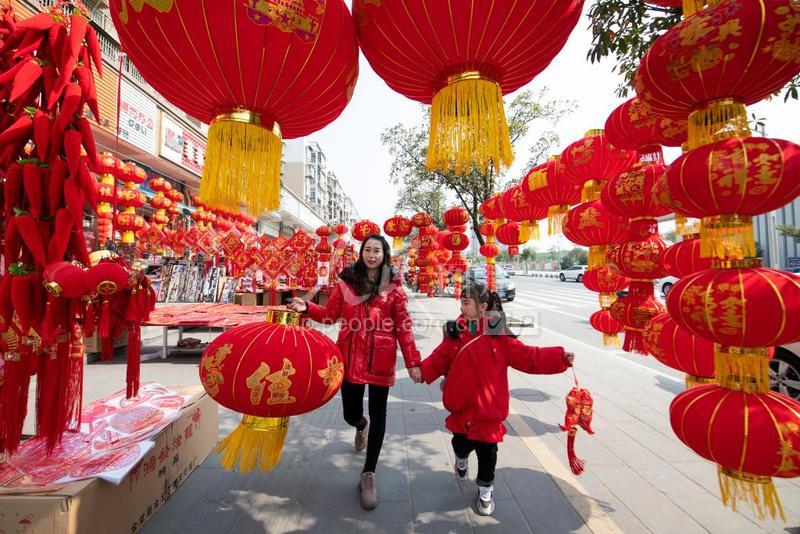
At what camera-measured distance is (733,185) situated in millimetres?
1281

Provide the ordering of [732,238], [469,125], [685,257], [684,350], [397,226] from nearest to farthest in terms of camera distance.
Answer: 1. [732,238]
2. [469,125]
3. [684,350]
4. [685,257]
5. [397,226]

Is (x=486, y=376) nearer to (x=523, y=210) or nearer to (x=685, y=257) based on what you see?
(x=685, y=257)

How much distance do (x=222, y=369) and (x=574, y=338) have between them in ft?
26.6

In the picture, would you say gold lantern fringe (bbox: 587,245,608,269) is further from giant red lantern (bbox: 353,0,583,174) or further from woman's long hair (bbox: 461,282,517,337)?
giant red lantern (bbox: 353,0,583,174)

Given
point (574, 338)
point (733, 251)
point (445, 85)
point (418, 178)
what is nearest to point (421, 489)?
point (733, 251)

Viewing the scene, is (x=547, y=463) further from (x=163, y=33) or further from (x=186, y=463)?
(x=163, y=33)

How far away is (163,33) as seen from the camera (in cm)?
122

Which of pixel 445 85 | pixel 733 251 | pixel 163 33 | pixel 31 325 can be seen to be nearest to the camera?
pixel 163 33

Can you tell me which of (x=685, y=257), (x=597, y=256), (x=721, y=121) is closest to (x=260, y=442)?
(x=721, y=121)

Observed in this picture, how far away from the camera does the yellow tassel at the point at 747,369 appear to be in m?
1.31

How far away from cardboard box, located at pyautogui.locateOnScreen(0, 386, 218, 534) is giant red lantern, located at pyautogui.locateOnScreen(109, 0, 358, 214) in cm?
138

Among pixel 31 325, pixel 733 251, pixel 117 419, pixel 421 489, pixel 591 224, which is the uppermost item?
pixel 591 224

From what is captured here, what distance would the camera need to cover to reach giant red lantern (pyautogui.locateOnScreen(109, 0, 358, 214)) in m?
1.19

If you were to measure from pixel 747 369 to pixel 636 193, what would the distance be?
1.30 meters
